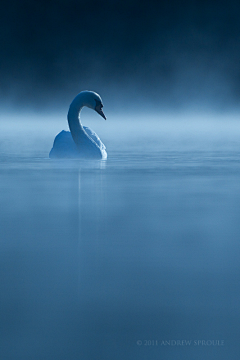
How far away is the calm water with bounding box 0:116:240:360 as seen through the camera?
2.40 metres

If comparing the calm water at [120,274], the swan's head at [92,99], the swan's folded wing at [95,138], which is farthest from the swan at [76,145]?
the calm water at [120,274]

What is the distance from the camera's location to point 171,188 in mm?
6758

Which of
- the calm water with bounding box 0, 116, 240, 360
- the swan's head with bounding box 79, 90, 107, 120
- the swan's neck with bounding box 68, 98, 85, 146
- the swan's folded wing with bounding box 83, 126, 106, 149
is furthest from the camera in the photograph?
the swan's head with bounding box 79, 90, 107, 120

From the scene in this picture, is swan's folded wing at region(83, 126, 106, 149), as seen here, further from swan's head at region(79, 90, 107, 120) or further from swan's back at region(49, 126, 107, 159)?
swan's head at region(79, 90, 107, 120)

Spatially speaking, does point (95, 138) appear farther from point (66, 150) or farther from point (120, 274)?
point (120, 274)

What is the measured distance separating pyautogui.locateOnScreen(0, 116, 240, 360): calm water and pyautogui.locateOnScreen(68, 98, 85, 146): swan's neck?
14.7ft

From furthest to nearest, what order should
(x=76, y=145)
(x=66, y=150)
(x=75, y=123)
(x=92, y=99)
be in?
(x=92, y=99) < (x=75, y=123) < (x=76, y=145) < (x=66, y=150)

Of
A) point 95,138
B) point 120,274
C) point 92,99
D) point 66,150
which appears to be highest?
point 92,99

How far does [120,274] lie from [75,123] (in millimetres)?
8227

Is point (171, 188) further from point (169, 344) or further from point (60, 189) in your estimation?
point (169, 344)

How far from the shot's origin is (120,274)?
323 centimetres

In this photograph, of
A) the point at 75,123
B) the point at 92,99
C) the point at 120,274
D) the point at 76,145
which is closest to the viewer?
the point at 120,274

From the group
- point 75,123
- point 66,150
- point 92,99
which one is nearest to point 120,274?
point 66,150

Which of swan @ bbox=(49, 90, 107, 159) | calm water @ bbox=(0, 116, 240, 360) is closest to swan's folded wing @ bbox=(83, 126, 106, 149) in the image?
swan @ bbox=(49, 90, 107, 159)
